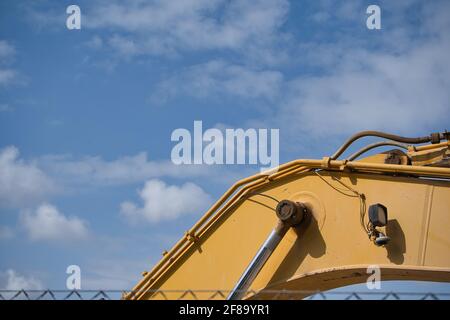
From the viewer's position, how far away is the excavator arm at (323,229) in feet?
21.4

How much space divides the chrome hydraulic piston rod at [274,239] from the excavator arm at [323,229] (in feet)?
0.04

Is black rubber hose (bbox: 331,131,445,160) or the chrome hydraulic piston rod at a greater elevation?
black rubber hose (bbox: 331,131,445,160)

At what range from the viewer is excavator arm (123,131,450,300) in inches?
256

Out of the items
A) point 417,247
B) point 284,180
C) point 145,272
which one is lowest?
point 145,272

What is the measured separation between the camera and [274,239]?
7.32m

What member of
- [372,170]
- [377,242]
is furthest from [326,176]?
[377,242]

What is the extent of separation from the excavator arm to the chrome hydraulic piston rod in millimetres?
11

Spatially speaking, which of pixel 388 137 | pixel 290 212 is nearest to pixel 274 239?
pixel 290 212
